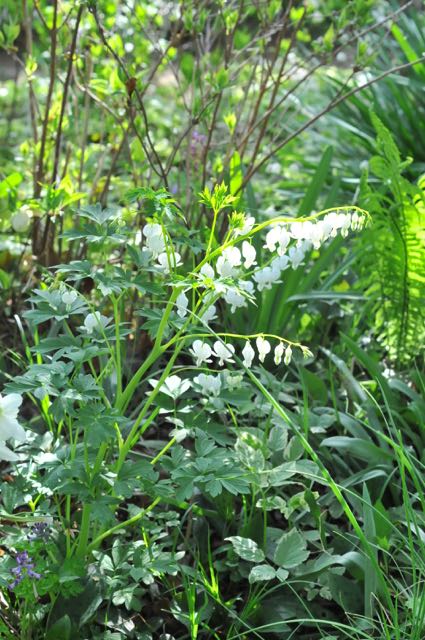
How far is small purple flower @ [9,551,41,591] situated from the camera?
1552 millimetres

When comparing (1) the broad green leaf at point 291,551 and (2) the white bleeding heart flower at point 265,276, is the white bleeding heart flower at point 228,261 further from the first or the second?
(1) the broad green leaf at point 291,551

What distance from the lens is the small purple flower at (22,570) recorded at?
1.55m

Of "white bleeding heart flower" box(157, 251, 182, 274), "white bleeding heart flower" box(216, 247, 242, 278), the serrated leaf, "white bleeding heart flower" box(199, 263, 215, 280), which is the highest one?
"white bleeding heart flower" box(157, 251, 182, 274)

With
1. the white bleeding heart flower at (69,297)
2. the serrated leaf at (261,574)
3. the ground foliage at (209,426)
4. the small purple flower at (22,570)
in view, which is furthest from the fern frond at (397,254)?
the small purple flower at (22,570)

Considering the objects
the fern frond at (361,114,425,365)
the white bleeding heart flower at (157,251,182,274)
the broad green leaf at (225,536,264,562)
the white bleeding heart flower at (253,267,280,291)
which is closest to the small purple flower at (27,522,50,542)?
the broad green leaf at (225,536,264,562)

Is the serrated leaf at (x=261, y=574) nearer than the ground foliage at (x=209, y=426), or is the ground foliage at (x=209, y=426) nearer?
the ground foliage at (x=209, y=426)

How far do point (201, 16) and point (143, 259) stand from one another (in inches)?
39.3

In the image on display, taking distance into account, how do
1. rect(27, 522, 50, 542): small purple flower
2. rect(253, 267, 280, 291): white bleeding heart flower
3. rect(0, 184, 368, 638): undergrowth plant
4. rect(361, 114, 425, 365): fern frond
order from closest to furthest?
rect(0, 184, 368, 638): undergrowth plant → rect(27, 522, 50, 542): small purple flower → rect(253, 267, 280, 291): white bleeding heart flower → rect(361, 114, 425, 365): fern frond

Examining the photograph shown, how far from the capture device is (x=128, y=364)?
2.49m

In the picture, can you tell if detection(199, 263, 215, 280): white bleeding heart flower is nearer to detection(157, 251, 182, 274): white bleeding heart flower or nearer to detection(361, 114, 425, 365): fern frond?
detection(157, 251, 182, 274): white bleeding heart flower

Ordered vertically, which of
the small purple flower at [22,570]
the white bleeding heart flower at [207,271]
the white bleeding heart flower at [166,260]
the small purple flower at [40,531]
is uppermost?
the white bleeding heart flower at [166,260]

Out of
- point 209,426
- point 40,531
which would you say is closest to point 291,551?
point 209,426

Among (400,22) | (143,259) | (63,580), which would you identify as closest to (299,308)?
(143,259)

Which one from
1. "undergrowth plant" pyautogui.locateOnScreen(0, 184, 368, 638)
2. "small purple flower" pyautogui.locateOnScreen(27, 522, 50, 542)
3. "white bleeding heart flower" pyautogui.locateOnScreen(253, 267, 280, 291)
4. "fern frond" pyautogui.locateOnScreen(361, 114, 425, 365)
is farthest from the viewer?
"fern frond" pyautogui.locateOnScreen(361, 114, 425, 365)
